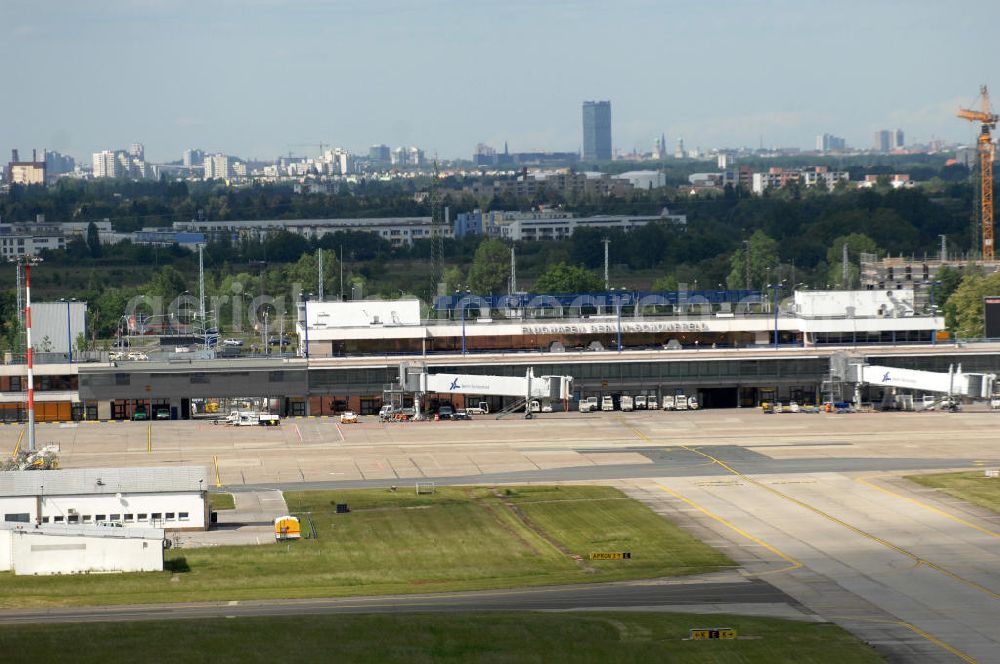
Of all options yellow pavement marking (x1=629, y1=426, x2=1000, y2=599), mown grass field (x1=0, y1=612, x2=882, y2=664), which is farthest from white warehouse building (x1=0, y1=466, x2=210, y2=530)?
yellow pavement marking (x1=629, y1=426, x2=1000, y2=599)

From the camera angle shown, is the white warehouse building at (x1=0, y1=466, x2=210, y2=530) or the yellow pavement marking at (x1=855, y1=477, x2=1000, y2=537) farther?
the yellow pavement marking at (x1=855, y1=477, x2=1000, y2=537)

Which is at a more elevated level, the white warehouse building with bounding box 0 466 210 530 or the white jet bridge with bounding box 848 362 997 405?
the white jet bridge with bounding box 848 362 997 405

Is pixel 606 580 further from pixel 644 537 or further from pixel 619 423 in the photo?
pixel 619 423

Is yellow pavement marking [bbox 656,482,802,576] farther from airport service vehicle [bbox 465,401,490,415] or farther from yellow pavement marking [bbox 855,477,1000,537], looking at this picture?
airport service vehicle [bbox 465,401,490,415]

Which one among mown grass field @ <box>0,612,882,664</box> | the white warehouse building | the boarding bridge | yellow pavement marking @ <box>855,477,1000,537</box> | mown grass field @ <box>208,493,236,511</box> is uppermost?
the boarding bridge

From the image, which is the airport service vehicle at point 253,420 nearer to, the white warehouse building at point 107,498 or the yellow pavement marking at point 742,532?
the yellow pavement marking at point 742,532

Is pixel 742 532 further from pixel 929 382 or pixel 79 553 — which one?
pixel 929 382

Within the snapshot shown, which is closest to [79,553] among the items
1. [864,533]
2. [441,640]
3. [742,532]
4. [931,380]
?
[441,640]

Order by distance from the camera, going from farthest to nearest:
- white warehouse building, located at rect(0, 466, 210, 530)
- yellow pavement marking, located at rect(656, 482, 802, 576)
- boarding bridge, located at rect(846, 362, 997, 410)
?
boarding bridge, located at rect(846, 362, 997, 410), white warehouse building, located at rect(0, 466, 210, 530), yellow pavement marking, located at rect(656, 482, 802, 576)
